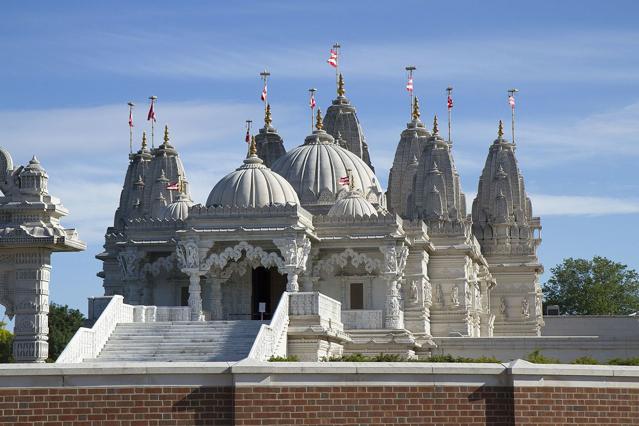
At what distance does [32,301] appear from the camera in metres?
29.5

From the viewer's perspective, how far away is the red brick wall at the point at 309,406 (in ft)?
54.4

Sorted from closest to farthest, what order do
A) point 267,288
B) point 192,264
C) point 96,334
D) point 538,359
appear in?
point 538,359
point 96,334
point 192,264
point 267,288

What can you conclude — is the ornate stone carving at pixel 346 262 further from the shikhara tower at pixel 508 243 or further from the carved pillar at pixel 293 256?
the shikhara tower at pixel 508 243

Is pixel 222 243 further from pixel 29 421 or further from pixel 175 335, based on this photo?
pixel 29 421

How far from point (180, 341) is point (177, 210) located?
649 inches

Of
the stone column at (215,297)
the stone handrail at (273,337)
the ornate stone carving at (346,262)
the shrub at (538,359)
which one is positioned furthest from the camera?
the ornate stone carving at (346,262)

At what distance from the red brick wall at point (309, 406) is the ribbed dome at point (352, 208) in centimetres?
3354

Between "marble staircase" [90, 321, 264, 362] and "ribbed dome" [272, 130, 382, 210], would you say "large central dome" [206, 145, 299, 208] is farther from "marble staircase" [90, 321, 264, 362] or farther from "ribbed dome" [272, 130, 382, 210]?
"marble staircase" [90, 321, 264, 362]

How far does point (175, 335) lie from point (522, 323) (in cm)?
2875

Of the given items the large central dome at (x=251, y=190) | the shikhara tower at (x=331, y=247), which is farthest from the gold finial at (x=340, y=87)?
the large central dome at (x=251, y=190)

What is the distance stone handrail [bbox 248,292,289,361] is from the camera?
123 ft

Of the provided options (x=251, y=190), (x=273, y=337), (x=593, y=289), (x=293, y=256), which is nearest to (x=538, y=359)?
(x=273, y=337)

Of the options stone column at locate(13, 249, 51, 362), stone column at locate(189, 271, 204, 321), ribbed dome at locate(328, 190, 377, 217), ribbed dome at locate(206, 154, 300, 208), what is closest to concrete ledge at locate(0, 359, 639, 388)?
stone column at locate(13, 249, 51, 362)

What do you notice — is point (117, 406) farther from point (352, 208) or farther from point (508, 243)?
point (508, 243)
